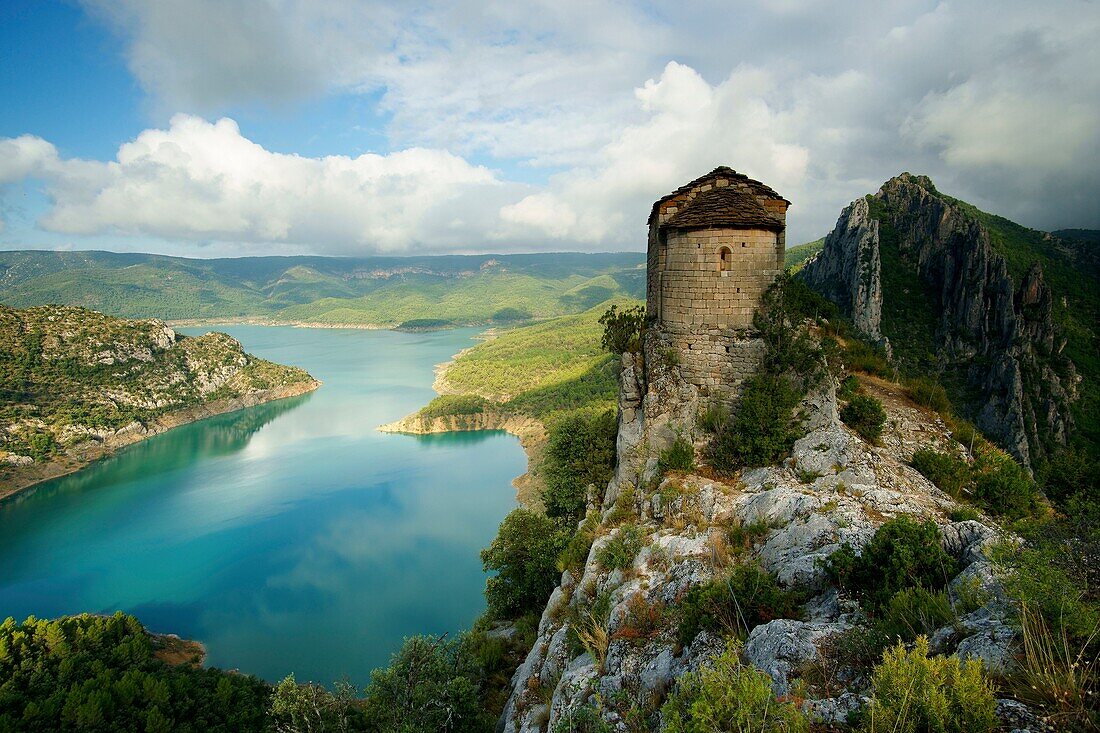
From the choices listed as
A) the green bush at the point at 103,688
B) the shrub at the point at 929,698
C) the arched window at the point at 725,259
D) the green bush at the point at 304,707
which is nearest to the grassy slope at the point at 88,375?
the green bush at the point at 103,688

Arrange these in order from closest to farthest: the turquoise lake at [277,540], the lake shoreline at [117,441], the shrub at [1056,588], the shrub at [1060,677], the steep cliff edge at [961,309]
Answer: the shrub at [1060,677] < the shrub at [1056,588] < the turquoise lake at [277,540] < the steep cliff edge at [961,309] < the lake shoreline at [117,441]

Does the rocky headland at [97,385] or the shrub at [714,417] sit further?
the rocky headland at [97,385]

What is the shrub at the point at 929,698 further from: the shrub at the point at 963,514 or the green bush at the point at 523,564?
the green bush at the point at 523,564

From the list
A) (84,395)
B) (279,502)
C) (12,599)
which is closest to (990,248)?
(279,502)

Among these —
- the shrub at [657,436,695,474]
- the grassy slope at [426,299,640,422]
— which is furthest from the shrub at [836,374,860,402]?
the grassy slope at [426,299,640,422]

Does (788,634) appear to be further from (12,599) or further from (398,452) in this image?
(398,452)

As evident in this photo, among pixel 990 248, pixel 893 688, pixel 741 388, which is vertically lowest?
pixel 893 688

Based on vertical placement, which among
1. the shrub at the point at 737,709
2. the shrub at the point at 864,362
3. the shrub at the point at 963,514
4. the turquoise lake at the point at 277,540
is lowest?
the turquoise lake at the point at 277,540
